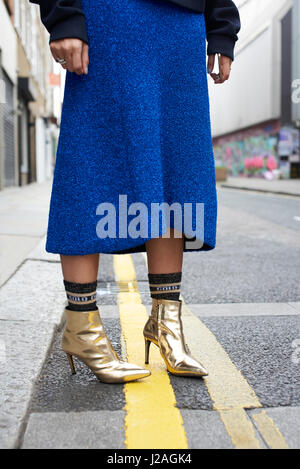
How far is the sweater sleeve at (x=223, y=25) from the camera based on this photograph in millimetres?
1782

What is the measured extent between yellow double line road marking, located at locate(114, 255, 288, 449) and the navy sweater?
3.29 feet

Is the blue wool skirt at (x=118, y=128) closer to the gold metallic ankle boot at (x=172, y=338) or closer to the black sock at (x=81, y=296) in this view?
the black sock at (x=81, y=296)

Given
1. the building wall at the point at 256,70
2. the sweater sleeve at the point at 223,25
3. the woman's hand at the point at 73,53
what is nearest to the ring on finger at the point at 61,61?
the woman's hand at the point at 73,53

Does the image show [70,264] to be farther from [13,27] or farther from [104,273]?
[13,27]

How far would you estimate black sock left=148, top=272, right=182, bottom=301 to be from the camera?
1778 mm

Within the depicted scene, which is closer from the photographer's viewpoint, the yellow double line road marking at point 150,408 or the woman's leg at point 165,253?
A: the yellow double line road marking at point 150,408

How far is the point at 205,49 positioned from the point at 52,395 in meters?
1.11

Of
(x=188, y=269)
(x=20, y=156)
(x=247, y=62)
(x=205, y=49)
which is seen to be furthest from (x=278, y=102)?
(x=205, y=49)

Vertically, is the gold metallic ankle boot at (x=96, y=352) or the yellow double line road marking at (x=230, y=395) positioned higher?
the gold metallic ankle boot at (x=96, y=352)

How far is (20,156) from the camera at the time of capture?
1855cm

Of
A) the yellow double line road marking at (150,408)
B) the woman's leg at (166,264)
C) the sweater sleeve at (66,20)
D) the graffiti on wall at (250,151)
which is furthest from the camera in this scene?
the graffiti on wall at (250,151)

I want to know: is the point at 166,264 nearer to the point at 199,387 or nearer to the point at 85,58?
the point at 199,387

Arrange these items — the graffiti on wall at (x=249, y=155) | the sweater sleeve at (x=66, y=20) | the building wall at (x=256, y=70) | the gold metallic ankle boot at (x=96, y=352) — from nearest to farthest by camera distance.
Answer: the sweater sleeve at (x=66, y=20)
the gold metallic ankle boot at (x=96, y=352)
the building wall at (x=256, y=70)
the graffiti on wall at (x=249, y=155)

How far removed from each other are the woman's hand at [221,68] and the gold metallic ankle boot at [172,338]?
29.6 inches
